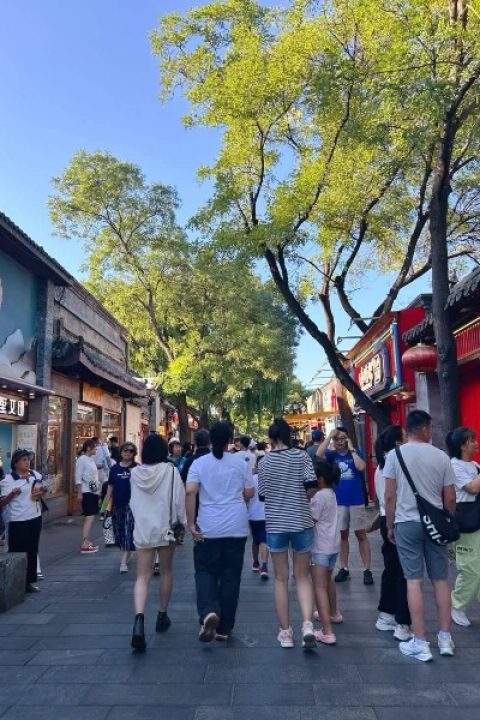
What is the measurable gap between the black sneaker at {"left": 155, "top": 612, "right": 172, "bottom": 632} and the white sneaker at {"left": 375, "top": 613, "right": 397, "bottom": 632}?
1810 mm

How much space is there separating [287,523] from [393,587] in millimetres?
1310

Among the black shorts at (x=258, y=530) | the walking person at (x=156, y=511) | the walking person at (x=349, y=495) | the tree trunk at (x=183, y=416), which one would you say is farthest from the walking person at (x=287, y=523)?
the tree trunk at (x=183, y=416)

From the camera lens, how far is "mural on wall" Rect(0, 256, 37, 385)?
10.6 metres

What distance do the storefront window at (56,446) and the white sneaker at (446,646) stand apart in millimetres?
9761

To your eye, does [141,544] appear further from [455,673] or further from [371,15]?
[371,15]

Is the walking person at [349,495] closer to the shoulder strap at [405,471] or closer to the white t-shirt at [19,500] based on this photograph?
the shoulder strap at [405,471]

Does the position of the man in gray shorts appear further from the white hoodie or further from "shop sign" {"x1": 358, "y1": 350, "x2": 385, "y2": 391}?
"shop sign" {"x1": 358, "y1": 350, "x2": 385, "y2": 391}

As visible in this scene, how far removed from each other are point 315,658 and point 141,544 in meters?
1.63

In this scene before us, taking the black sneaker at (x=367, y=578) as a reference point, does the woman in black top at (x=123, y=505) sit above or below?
above

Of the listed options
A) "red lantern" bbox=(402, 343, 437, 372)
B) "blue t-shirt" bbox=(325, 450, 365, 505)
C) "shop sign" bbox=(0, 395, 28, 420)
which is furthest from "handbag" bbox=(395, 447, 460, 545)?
"shop sign" bbox=(0, 395, 28, 420)

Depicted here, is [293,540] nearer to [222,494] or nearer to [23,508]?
[222,494]

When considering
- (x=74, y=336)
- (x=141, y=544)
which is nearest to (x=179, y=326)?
(x=74, y=336)

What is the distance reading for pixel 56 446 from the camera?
13.5 metres

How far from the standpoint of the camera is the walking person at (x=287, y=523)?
14.7 ft
